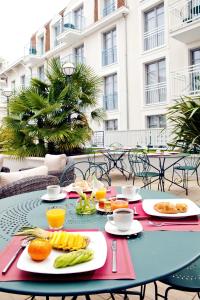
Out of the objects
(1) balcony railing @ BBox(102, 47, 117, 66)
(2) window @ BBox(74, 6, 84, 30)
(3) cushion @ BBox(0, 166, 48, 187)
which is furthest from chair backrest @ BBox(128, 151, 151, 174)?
(2) window @ BBox(74, 6, 84, 30)

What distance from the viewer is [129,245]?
112 centimetres

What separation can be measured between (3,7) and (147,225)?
53.1ft

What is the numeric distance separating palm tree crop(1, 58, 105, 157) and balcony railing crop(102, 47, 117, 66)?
6.67 m

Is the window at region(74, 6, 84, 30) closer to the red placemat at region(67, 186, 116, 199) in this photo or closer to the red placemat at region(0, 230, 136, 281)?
the red placemat at region(67, 186, 116, 199)

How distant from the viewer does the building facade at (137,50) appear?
1019 cm

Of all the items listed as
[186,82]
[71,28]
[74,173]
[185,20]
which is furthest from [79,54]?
[74,173]

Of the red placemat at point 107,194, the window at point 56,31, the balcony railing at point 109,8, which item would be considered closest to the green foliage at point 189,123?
the red placemat at point 107,194

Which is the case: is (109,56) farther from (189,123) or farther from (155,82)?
(189,123)

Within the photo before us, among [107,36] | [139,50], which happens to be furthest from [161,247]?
[107,36]

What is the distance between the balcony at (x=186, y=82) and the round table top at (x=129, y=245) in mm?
9153

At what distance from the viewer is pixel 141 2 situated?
466 inches

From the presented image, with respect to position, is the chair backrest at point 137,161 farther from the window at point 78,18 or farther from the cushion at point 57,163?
the window at point 78,18

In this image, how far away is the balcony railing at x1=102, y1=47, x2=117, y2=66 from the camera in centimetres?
1350

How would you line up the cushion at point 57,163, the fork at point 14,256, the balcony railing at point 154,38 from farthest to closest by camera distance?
1. the balcony railing at point 154,38
2. the cushion at point 57,163
3. the fork at point 14,256
